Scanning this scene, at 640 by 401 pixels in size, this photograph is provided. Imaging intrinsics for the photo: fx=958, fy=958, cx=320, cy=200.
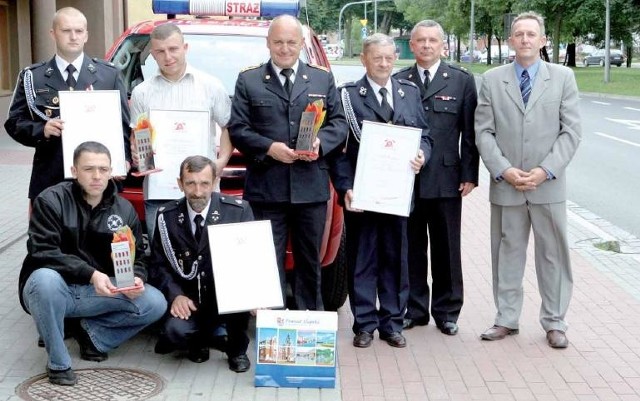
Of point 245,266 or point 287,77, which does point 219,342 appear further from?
point 287,77

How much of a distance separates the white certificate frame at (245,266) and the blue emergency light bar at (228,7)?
9.80 ft

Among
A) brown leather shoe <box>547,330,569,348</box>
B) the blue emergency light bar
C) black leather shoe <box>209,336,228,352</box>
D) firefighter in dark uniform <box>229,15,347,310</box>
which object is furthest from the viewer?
the blue emergency light bar

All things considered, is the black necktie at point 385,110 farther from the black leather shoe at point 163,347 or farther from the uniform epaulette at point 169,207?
the black leather shoe at point 163,347

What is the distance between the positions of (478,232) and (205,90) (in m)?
4.79

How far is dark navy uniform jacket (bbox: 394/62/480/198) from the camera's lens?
6020 millimetres

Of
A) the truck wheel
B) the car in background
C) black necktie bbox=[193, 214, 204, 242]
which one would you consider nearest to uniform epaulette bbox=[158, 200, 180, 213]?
black necktie bbox=[193, 214, 204, 242]

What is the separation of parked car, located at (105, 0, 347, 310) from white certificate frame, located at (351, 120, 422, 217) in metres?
0.53

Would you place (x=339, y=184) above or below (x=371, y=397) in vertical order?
above

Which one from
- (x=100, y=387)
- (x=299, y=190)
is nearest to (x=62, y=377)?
(x=100, y=387)

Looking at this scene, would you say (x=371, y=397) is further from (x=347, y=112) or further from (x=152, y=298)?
(x=347, y=112)

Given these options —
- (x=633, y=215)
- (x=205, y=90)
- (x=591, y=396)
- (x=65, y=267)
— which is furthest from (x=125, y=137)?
(x=633, y=215)

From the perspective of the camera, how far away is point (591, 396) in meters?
5.14

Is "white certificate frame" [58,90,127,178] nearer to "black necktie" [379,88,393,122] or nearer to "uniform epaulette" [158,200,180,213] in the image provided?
"uniform epaulette" [158,200,180,213]

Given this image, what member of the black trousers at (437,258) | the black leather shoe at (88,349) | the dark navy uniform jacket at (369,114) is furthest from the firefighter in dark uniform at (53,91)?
the black trousers at (437,258)
